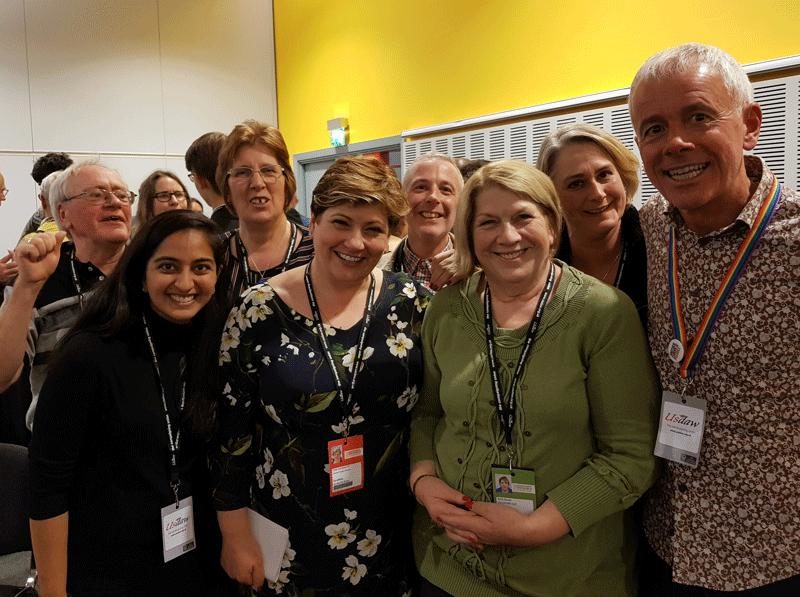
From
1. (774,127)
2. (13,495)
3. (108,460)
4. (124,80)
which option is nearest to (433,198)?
(108,460)

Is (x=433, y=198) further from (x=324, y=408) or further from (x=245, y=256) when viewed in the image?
(x=324, y=408)

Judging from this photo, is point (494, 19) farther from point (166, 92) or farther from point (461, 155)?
point (166, 92)

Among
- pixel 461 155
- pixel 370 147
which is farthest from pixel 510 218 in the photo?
pixel 370 147

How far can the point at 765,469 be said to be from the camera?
150 cm

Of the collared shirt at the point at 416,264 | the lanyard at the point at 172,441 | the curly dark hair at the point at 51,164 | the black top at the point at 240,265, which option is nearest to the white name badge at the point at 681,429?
the collared shirt at the point at 416,264

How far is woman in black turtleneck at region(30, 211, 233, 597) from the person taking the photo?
5.57 ft

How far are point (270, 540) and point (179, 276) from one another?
2.60ft

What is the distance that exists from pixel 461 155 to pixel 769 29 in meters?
2.53

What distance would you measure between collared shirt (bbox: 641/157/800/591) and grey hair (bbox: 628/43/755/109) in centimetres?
20

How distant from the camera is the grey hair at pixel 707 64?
4.88ft

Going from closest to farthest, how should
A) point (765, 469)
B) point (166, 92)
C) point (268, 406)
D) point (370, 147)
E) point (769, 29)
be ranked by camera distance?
point (765, 469), point (268, 406), point (769, 29), point (370, 147), point (166, 92)

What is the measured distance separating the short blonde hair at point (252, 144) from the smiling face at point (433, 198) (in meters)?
0.52

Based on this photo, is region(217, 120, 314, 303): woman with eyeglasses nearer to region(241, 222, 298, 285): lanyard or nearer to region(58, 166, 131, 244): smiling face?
region(241, 222, 298, 285): lanyard

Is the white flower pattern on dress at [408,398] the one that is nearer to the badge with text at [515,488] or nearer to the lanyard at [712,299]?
the badge with text at [515,488]
